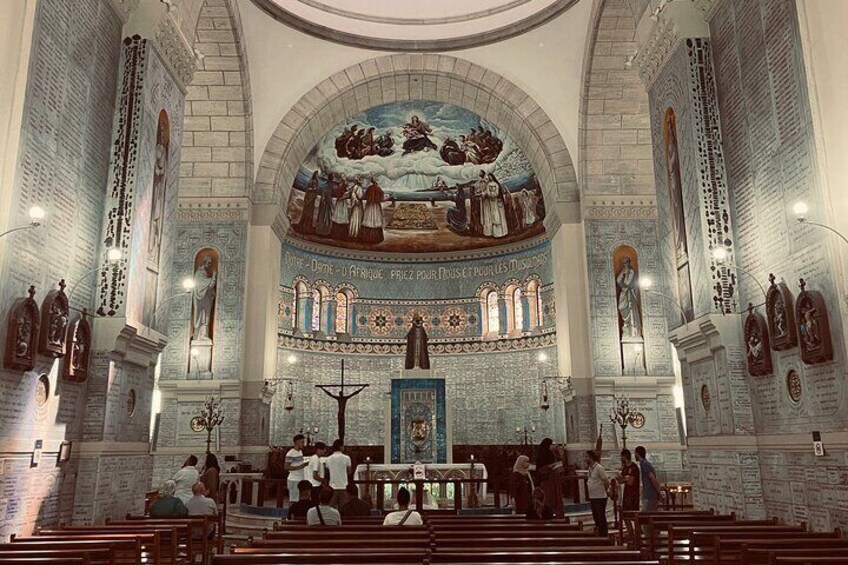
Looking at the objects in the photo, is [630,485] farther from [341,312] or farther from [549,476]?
[341,312]

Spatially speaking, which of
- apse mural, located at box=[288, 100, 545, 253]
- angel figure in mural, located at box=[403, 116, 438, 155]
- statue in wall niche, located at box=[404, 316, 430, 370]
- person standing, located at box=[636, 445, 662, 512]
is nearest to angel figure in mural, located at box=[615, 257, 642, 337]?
statue in wall niche, located at box=[404, 316, 430, 370]

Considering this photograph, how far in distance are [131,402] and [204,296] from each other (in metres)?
7.78

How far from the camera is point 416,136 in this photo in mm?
24453

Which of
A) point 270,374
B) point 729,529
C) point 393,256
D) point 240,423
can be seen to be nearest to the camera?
point 729,529

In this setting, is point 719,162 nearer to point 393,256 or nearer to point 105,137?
point 105,137

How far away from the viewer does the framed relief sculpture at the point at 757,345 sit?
858cm

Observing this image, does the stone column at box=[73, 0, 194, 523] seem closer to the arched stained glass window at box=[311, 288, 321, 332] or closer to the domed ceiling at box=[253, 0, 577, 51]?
the domed ceiling at box=[253, 0, 577, 51]

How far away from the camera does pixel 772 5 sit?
335 inches

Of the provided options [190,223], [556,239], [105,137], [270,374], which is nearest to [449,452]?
[270,374]

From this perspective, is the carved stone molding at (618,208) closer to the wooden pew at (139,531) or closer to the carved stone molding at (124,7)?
the carved stone molding at (124,7)

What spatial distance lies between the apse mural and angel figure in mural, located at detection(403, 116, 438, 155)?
0.11ft

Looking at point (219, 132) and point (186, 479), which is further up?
point (219, 132)

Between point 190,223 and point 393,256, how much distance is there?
10418 mm

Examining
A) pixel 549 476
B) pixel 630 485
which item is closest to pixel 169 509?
pixel 549 476
